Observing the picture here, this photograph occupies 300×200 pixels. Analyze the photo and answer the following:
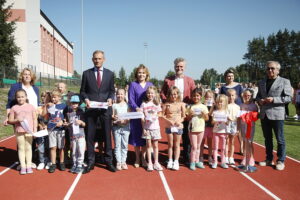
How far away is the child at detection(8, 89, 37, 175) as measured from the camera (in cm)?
458

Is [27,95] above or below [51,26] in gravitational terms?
below

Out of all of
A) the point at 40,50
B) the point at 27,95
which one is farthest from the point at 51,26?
the point at 27,95

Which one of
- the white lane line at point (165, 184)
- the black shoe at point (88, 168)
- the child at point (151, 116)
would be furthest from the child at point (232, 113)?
the black shoe at point (88, 168)

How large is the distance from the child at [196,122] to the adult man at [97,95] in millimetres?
1716

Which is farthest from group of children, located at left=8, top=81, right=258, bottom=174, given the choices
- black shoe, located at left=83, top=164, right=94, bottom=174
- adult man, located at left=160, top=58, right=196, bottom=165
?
adult man, located at left=160, top=58, right=196, bottom=165

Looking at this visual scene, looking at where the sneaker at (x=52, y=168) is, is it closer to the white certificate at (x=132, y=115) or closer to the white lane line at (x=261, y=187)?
the white certificate at (x=132, y=115)

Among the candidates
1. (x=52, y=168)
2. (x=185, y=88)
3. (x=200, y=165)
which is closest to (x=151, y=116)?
(x=185, y=88)

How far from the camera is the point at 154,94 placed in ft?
15.8

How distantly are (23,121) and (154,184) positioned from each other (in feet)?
Result: 9.32

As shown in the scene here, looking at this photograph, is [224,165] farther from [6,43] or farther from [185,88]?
[6,43]

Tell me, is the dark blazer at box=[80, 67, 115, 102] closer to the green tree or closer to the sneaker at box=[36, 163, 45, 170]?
the sneaker at box=[36, 163, 45, 170]

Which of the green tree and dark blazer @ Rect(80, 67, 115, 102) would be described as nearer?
dark blazer @ Rect(80, 67, 115, 102)

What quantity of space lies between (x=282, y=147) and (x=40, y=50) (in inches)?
1700

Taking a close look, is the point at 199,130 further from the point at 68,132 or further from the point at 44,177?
the point at 44,177
